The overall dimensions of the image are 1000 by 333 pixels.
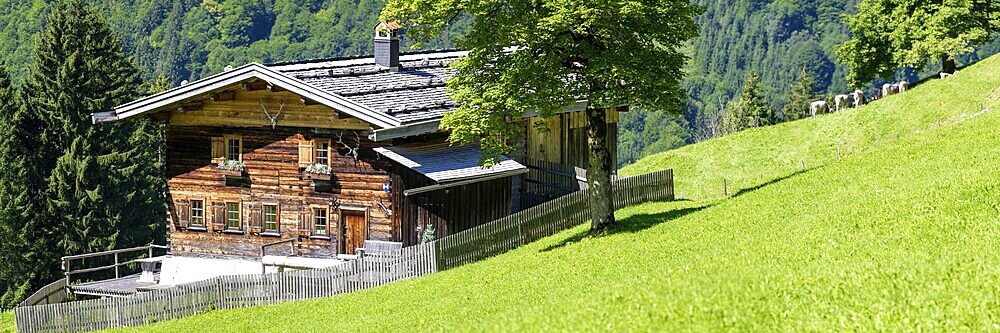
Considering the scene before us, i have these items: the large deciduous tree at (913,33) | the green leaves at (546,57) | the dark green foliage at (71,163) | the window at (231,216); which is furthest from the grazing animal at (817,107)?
the dark green foliage at (71,163)

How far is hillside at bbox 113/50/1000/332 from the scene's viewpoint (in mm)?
15875

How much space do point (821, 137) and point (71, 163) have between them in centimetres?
4080

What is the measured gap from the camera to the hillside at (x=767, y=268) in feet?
52.1

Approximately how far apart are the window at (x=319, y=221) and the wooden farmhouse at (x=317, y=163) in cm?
3

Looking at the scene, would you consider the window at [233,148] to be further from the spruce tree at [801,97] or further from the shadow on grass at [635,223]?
the spruce tree at [801,97]

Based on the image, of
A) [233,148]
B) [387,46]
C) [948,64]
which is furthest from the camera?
[948,64]

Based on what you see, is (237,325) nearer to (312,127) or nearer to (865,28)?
(312,127)

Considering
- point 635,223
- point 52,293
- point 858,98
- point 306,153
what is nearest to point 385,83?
point 306,153

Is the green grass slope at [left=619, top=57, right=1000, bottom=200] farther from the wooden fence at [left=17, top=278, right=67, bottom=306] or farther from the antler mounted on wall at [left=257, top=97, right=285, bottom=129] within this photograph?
the wooden fence at [left=17, top=278, right=67, bottom=306]

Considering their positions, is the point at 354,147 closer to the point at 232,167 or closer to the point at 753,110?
the point at 232,167

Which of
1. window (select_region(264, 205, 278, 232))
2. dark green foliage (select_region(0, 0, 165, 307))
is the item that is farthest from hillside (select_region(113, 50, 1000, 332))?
dark green foliage (select_region(0, 0, 165, 307))

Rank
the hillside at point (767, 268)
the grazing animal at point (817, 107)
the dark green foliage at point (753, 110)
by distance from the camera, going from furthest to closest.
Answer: the dark green foliage at point (753, 110)
the grazing animal at point (817, 107)
the hillside at point (767, 268)

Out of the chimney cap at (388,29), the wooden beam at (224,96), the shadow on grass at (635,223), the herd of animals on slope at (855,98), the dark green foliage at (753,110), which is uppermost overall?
the chimney cap at (388,29)

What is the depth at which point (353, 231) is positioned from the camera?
1494 inches
